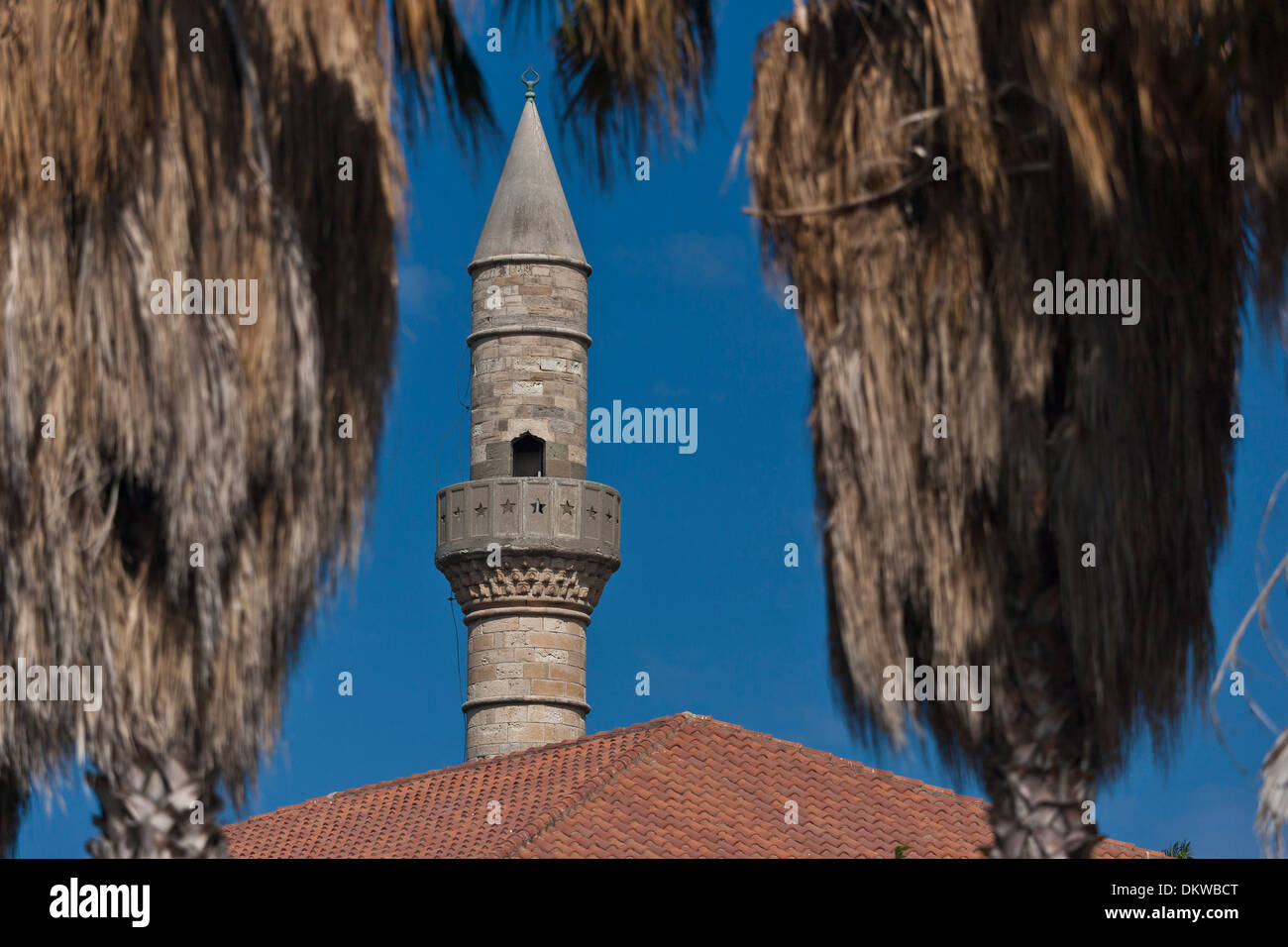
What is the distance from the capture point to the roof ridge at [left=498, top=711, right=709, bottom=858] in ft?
82.3

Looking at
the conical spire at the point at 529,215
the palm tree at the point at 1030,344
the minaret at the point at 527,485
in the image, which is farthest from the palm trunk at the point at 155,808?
the conical spire at the point at 529,215

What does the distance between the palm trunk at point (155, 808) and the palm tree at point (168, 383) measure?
0.01 meters

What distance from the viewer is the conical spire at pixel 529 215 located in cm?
3588

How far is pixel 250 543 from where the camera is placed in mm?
9453

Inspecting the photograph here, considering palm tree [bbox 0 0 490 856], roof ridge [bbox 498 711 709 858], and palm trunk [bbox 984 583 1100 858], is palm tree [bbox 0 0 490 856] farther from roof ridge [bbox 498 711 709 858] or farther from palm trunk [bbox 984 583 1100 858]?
roof ridge [bbox 498 711 709 858]

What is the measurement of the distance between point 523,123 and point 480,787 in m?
13.6

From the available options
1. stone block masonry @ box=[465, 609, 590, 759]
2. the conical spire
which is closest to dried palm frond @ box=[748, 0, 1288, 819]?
stone block masonry @ box=[465, 609, 590, 759]

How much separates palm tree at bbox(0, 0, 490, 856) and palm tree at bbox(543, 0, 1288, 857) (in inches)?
83.5

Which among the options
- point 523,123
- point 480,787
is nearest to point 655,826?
point 480,787

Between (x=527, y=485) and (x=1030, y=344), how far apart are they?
26.6 meters

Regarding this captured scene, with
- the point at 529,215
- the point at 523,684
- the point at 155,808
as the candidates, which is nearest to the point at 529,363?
the point at 529,215

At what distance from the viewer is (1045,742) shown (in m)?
9.54

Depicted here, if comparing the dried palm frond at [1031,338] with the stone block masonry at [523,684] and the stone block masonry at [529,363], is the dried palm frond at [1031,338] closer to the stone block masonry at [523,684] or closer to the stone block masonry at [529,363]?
the stone block masonry at [523,684]
